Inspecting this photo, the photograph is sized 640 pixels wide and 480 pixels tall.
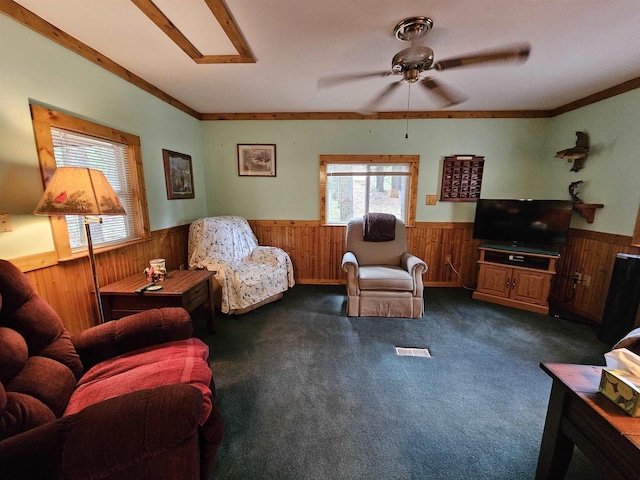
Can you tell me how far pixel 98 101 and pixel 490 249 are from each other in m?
4.19

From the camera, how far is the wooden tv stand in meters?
2.90

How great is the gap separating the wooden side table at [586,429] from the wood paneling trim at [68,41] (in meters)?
3.29

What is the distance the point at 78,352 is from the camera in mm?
1337

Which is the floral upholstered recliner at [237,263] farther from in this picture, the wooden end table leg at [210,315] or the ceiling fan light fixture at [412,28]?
the ceiling fan light fixture at [412,28]

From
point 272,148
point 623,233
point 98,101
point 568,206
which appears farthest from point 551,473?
point 272,148

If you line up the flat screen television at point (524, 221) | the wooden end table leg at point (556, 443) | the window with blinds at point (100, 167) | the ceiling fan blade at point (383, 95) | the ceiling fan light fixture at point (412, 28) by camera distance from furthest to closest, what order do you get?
the flat screen television at point (524, 221)
the ceiling fan blade at point (383, 95)
the window with blinds at point (100, 167)
the ceiling fan light fixture at point (412, 28)
the wooden end table leg at point (556, 443)

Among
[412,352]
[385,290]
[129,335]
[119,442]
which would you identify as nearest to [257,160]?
[385,290]

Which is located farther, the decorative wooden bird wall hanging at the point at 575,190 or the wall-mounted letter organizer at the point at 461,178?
the wall-mounted letter organizer at the point at 461,178

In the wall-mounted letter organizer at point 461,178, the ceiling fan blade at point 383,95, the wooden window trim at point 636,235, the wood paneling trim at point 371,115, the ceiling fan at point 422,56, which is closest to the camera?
the ceiling fan at point 422,56

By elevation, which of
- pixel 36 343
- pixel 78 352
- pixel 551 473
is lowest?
pixel 551 473

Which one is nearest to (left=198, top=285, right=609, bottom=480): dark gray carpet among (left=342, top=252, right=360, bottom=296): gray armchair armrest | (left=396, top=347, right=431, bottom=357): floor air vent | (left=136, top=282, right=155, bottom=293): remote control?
(left=396, top=347, right=431, bottom=357): floor air vent

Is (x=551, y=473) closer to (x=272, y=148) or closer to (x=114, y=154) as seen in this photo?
(x=114, y=154)

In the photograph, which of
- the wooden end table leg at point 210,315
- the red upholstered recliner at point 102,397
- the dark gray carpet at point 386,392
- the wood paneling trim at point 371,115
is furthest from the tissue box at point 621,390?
the wood paneling trim at point 371,115

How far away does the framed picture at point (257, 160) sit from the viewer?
11.7 feet
